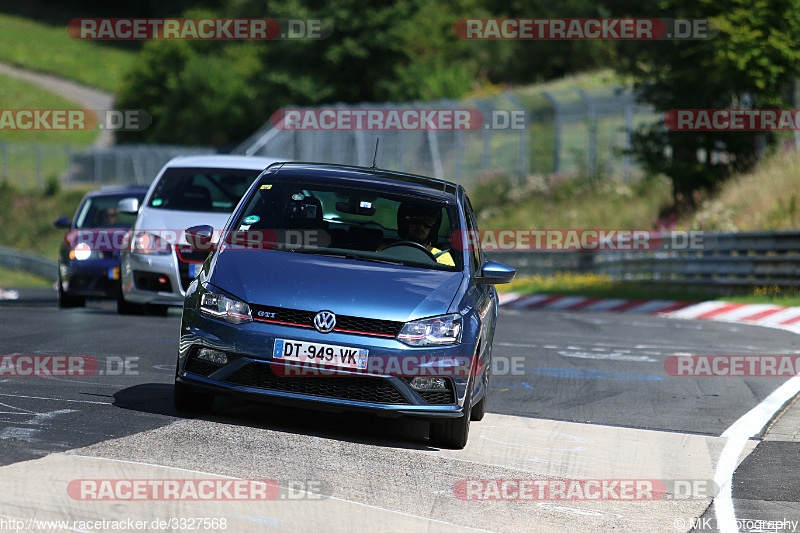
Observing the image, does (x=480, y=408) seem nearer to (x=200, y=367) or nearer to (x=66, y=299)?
(x=200, y=367)

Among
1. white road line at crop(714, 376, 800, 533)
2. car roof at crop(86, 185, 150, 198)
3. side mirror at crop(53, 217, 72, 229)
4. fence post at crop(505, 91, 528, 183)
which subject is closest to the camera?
white road line at crop(714, 376, 800, 533)

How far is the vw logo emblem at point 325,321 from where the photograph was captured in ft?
23.5

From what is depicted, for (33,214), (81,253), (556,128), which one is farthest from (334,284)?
(33,214)

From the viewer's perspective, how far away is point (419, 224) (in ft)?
27.5

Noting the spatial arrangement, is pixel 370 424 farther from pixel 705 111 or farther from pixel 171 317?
pixel 705 111

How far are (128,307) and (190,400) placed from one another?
25.4ft

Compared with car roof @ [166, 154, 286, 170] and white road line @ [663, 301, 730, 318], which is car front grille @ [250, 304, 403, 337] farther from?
white road line @ [663, 301, 730, 318]

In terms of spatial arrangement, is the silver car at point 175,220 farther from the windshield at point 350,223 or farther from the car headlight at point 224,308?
the car headlight at point 224,308

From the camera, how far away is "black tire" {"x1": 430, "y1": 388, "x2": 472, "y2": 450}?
7496 mm

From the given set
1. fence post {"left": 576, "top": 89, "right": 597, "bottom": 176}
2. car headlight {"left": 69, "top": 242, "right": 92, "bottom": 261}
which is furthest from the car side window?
fence post {"left": 576, "top": 89, "right": 597, "bottom": 176}

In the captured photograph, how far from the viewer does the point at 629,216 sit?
101 feet

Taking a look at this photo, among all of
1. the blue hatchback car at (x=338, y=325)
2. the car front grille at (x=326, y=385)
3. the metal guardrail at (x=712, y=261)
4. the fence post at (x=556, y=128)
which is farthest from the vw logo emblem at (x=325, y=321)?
the fence post at (x=556, y=128)

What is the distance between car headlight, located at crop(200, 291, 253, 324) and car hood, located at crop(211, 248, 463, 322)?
6 cm

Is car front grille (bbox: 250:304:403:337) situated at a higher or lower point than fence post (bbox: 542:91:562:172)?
lower
